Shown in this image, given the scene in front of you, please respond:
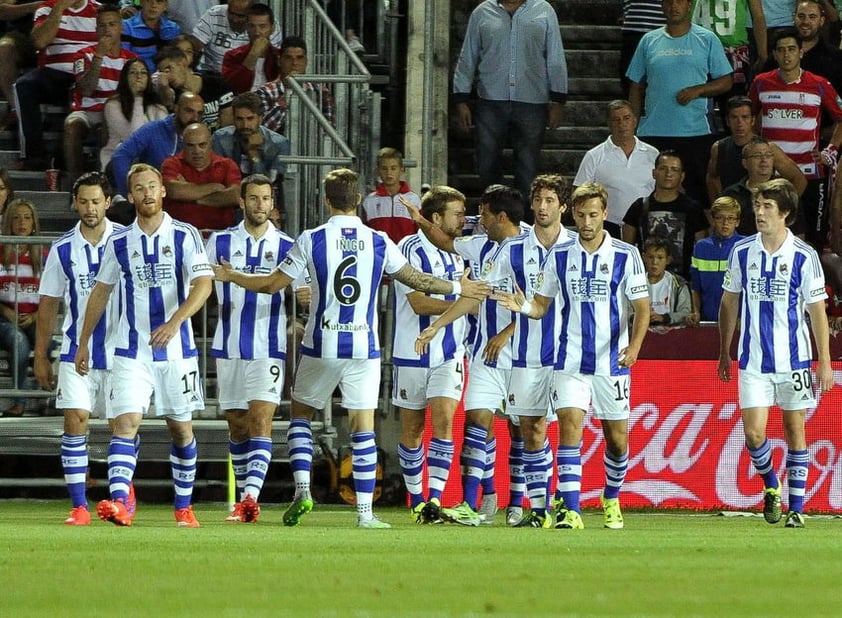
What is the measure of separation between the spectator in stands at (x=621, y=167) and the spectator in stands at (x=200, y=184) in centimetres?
338

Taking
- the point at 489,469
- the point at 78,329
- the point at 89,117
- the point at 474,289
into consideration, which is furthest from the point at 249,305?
the point at 89,117

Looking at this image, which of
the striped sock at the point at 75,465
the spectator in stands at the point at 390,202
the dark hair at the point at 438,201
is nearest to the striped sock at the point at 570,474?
the dark hair at the point at 438,201

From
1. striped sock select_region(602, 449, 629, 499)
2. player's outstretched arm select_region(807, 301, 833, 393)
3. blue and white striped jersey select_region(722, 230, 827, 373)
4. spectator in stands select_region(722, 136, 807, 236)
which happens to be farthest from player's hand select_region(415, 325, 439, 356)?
spectator in stands select_region(722, 136, 807, 236)

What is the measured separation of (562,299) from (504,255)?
0.72 metres

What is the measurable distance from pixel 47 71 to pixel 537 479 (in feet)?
25.0

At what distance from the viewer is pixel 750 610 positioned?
244 inches

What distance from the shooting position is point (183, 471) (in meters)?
11.1

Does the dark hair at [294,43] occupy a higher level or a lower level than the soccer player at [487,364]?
higher

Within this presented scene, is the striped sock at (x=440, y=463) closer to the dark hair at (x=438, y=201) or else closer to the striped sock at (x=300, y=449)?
the striped sock at (x=300, y=449)

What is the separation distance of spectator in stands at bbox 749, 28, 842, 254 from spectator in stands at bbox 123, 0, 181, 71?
5.93m

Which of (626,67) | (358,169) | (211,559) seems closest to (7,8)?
(358,169)

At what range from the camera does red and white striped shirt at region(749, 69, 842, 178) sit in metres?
16.1

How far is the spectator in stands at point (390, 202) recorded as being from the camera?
1484 cm

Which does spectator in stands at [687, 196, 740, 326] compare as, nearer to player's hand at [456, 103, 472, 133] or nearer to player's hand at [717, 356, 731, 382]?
player's hand at [717, 356, 731, 382]
